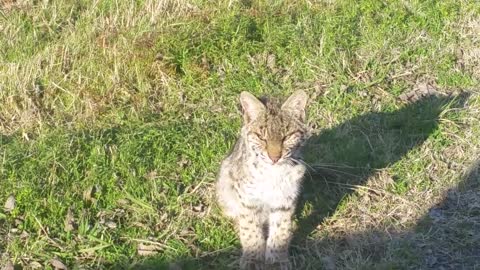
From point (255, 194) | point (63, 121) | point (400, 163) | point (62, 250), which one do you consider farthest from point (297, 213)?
point (63, 121)

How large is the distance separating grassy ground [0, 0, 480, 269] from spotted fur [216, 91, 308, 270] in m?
0.22

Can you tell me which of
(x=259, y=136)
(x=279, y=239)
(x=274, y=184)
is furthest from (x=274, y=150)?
(x=279, y=239)

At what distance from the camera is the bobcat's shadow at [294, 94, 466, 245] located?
5813 millimetres

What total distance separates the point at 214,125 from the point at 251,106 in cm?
154

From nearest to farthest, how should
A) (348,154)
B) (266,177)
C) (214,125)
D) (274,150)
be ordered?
(274,150)
(266,177)
(348,154)
(214,125)

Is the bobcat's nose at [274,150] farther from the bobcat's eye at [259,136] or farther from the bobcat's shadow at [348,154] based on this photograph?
the bobcat's shadow at [348,154]

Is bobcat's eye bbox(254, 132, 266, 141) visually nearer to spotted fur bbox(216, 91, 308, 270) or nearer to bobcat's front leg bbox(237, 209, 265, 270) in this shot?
spotted fur bbox(216, 91, 308, 270)

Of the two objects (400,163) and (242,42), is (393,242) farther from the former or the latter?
(242,42)

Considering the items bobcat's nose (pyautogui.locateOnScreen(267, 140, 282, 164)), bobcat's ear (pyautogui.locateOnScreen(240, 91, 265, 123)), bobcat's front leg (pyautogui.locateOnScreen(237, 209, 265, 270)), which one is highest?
bobcat's ear (pyautogui.locateOnScreen(240, 91, 265, 123))

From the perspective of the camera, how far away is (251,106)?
5008mm

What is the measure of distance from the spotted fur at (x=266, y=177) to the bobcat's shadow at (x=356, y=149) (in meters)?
0.32

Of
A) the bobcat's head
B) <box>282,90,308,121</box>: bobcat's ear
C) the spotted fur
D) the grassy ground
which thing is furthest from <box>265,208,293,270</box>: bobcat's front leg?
<box>282,90,308,121</box>: bobcat's ear

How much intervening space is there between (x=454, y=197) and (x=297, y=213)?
4.17 feet

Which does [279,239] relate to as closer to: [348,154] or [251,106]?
[251,106]
